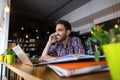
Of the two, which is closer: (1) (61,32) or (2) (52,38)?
(2) (52,38)

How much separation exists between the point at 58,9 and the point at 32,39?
2402mm

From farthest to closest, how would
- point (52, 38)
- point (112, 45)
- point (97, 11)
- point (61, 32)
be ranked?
point (97, 11)
point (61, 32)
point (52, 38)
point (112, 45)

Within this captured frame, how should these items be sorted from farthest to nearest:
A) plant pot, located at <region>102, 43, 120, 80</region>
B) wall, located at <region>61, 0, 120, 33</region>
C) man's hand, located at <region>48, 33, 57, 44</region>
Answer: wall, located at <region>61, 0, 120, 33</region>, man's hand, located at <region>48, 33, 57, 44</region>, plant pot, located at <region>102, 43, 120, 80</region>

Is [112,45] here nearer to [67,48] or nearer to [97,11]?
[67,48]

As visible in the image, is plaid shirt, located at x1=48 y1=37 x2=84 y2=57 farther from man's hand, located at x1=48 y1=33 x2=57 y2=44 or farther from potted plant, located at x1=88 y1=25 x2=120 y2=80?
potted plant, located at x1=88 y1=25 x2=120 y2=80

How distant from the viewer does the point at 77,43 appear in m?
1.92

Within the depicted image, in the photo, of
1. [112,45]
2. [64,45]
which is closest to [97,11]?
[64,45]

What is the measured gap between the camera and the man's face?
1.75m

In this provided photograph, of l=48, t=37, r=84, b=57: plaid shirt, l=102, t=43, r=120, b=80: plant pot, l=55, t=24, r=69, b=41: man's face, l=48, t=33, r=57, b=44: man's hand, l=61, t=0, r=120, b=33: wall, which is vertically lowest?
l=102, t=43, r=120, b=80: plant pot

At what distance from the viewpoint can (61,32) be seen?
1836 mm

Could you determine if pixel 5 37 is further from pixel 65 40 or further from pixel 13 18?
pixel 13 18

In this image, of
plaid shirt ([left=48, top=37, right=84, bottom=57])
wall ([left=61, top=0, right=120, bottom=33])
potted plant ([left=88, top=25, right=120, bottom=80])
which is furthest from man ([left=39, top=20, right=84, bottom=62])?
wall ([left=61, top=0, right=120, bottom=33])

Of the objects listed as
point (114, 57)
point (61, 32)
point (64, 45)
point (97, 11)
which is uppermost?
point (97, 11)

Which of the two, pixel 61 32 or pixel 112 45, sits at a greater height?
pixel 61 32
